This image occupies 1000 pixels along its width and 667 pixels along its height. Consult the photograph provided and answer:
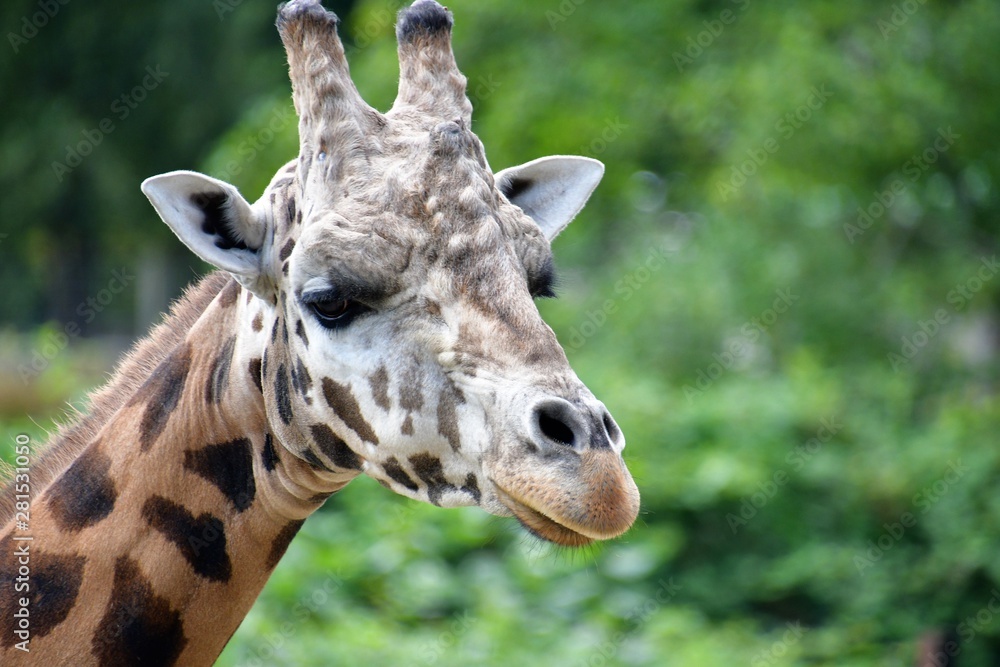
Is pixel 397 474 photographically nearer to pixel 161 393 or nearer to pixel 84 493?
pixel 161 393

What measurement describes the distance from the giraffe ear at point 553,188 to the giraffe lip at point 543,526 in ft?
4.05

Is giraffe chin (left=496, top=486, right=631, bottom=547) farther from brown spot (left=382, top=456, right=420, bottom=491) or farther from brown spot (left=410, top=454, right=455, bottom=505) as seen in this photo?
brown spot (left=382, top=456, right=420, bottom=491)

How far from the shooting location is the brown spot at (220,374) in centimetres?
320

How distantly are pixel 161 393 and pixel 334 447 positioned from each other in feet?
2.12

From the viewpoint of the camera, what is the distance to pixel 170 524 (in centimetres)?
312

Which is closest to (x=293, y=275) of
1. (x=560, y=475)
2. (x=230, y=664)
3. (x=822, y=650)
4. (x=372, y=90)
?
(x=560, y=475)

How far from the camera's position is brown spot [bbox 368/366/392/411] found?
2.85 m

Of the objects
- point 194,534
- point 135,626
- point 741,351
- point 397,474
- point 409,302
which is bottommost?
A: point 741,351

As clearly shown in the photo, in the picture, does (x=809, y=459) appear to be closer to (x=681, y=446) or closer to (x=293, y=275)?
(x=681, y=446)

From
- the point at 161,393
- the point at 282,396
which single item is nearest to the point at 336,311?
the point at 282,396

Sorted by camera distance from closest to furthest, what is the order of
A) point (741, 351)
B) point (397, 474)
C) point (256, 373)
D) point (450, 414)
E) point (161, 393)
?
point (450, 414)
point (397, 474)
point (256, 373)
point (161, 393)
point (741, 351)

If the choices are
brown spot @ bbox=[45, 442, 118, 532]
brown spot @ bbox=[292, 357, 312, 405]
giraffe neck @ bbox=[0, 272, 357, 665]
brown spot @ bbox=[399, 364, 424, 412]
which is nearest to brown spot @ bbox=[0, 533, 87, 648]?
giraffe neck @ bbox=[0, 272, 357, 665]

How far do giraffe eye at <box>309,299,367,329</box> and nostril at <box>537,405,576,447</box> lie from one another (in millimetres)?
616

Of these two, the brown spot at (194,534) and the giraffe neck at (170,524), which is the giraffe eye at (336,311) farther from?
the brown spot at (194,534)
